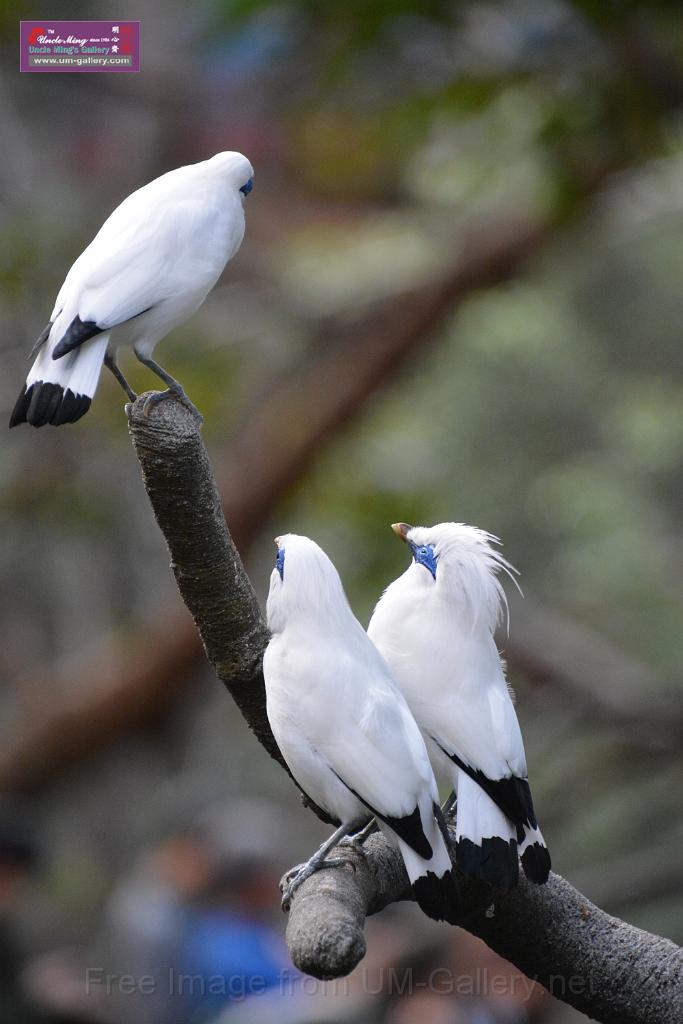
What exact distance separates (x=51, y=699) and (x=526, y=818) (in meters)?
2.95

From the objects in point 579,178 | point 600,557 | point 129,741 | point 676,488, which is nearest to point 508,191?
point 579,178

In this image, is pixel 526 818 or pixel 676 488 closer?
pixel 526 818

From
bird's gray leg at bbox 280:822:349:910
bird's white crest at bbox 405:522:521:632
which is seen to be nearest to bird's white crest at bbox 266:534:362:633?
bird's white crest at bbox 405:522:521:632

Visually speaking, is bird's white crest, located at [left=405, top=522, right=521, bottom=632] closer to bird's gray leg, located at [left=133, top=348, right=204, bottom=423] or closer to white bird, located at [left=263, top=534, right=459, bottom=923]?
white bird, located at [left=263, top=534, right=459, bottom=923]

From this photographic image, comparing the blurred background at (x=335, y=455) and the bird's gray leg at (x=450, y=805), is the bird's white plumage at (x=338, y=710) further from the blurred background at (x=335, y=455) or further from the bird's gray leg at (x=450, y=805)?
the blurred background at (x=335, y=455)

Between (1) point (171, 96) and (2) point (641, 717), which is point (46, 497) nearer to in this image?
(1) point (171, 96)

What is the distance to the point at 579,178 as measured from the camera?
299 cm

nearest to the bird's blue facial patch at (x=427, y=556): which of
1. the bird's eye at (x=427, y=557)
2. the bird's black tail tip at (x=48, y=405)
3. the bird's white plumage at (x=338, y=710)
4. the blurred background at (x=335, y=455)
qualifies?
the bird's eye at (x=427, y=557)

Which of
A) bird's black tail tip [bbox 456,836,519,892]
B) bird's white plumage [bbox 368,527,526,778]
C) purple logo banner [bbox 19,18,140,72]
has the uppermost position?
purple logo banner [bbox 19,18,140,72]

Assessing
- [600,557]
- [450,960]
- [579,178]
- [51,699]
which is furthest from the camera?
[600,557]

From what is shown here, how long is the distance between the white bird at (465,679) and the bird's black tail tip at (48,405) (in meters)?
0.36

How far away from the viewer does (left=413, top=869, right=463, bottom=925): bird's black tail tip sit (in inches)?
43.0

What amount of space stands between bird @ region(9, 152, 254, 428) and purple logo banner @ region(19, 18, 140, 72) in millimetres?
536

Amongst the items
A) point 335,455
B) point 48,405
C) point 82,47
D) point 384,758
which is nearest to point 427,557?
point 384,758
